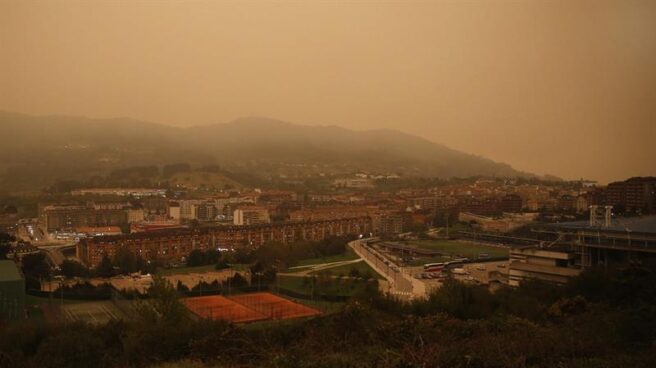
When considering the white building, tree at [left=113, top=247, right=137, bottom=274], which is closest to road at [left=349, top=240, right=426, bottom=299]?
the white building

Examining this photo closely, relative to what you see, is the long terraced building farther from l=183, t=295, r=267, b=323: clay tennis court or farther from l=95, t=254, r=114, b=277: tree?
l=183, t=295, r=267, b=323: clay tennis court

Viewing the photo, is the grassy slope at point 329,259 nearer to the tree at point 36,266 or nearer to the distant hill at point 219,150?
the distant hill at point 219,150

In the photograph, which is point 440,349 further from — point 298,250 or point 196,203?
point 196,203

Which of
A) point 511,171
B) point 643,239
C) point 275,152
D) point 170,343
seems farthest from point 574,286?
point 275,152

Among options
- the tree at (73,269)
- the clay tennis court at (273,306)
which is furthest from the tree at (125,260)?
the clay tennis court at (273,306)

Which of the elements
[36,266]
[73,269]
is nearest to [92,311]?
[73,269]
